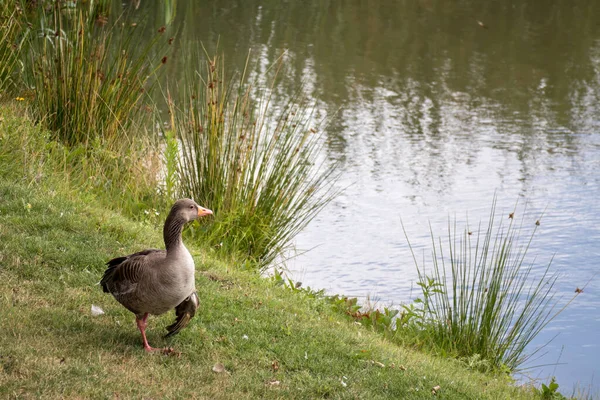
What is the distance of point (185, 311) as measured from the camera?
432 cm

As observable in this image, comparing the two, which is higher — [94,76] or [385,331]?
[94,76]

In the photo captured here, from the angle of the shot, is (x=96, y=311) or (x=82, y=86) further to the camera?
(x=82, y=86)

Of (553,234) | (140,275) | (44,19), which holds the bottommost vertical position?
(553,234)

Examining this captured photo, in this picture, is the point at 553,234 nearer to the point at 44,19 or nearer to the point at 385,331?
the point at 385,331

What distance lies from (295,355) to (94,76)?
4.00 metres

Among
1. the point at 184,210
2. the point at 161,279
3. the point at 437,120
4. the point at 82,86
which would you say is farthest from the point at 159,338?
the point at 437,120

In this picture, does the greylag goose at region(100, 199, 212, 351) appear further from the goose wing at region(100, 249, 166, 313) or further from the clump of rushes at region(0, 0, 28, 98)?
the clump of rushes at region(0, 0, 28, 98)

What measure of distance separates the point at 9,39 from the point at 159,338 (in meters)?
4.36

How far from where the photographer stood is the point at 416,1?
20297 mm

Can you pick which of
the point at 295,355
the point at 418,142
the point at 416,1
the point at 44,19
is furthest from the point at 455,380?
the point at 416,1

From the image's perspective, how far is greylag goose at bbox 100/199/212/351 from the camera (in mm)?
4062

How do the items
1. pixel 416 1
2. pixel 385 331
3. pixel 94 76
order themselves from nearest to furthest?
pixel 385 331
pixel 94 76
pixel 416 1

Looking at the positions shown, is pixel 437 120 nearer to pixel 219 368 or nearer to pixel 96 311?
pixel 96 311

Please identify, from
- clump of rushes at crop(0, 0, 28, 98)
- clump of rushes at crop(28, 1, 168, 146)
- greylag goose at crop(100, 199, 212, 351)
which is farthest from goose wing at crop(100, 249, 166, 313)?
clump of rushes at crop(0, 0, 28, 98)
